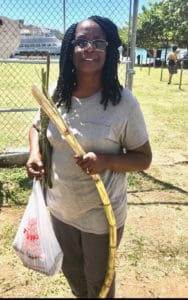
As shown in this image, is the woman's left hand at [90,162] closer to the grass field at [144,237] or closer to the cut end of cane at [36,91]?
the cut end of cane at [36,91]

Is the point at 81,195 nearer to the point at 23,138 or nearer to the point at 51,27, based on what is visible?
the point at 51,27

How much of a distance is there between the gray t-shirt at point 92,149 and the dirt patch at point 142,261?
2.64ft

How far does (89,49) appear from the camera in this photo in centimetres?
200

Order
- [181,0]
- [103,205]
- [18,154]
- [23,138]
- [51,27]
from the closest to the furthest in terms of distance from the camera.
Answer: [103,205] < [51,27] < [18,154] < [23,138] < [181,0]

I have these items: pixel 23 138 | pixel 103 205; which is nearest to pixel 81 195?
pixel 103 205

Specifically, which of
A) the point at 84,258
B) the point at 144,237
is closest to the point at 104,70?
the point at 84,258

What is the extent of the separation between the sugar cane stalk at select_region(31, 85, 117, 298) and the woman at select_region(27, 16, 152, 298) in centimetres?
7

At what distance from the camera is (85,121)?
6.69 ft

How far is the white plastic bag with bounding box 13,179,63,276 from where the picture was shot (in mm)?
1943

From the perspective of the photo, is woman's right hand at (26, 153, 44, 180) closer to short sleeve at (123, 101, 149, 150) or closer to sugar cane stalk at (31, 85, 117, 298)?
sugar cane stalk at (31, 85, 117, 298)

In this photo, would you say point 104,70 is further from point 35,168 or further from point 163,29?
point 163,29

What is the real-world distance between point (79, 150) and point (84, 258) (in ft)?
2.31

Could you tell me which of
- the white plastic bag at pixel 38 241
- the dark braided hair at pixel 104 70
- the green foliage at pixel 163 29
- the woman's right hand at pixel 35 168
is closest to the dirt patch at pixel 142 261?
the white plastic bag at pixel 38 241

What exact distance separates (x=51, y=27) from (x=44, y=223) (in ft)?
12.3
